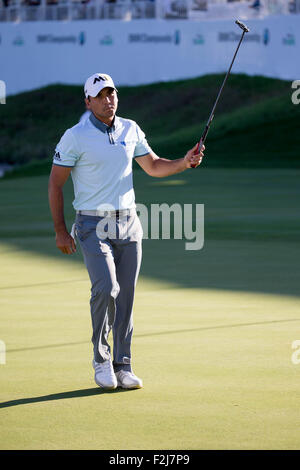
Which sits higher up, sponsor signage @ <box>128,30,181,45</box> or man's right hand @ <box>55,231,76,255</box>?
sponsor signage @ <box>128,30,181,45</box>

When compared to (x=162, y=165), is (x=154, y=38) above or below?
above

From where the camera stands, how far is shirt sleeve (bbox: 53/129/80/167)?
7012 mm

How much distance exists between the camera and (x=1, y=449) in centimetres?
585

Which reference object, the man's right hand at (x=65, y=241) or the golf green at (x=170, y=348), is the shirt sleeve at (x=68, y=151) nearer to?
the man's right hand at (x=65, y=241)

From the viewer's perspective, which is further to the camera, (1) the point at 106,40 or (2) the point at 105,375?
(1) the point at 106,40

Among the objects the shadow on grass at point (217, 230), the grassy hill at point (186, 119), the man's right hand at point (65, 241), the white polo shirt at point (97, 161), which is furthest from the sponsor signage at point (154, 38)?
the man's right hand at point (65, 241)

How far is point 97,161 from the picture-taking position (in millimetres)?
7035

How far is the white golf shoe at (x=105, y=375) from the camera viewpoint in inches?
281

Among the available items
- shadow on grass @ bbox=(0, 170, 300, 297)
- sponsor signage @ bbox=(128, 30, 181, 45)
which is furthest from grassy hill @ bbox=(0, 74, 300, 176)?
shadow on grass @ bbox=(0, 170, 300, 297)

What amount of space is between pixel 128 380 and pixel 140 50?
45.3 m

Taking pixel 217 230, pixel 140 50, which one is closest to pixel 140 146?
pixel 217 230

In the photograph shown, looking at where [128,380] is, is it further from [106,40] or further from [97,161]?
[106,40]

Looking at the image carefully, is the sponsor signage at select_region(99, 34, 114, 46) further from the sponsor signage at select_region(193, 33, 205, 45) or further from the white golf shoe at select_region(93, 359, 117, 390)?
the white golf shoe at select_region(93, 359, 117, 390)

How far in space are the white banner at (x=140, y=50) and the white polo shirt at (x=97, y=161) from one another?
119 feet
